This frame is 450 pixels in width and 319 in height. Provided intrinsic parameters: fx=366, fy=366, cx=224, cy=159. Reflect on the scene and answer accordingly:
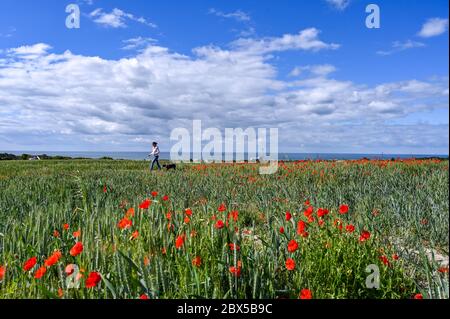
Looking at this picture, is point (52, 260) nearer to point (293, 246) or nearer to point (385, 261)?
point (293, 246)

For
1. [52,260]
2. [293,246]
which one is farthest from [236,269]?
[52,260]

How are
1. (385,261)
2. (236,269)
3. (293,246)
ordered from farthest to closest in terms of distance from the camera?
1. (385,261)
2. (293,246)
3. (236,269)

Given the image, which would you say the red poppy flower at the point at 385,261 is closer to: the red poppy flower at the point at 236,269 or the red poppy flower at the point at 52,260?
the red poppy flower at the point at 236,269

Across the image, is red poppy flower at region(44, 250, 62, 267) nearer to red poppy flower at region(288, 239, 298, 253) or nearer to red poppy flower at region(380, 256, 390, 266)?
red poppy flower at region(288, 239, 298, 253)

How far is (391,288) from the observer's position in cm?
295

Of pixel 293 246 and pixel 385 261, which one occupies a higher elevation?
pixel 293 246

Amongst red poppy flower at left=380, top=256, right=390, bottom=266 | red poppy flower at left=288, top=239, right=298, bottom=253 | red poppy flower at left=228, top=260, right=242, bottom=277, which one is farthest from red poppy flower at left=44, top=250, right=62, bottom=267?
red poppy flower at left=380, top=256, right=390, bottom=266

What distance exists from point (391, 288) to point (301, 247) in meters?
0.81

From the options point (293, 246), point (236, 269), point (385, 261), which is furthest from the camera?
point (385, 261)

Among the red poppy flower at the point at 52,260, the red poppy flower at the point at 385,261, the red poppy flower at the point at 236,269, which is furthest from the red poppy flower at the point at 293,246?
the red poppy flower at the point at 52,260

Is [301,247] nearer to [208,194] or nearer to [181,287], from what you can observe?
[181,287]

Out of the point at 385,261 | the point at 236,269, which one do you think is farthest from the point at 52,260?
the point at 385,261

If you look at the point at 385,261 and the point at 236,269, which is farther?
the point at 385,261
